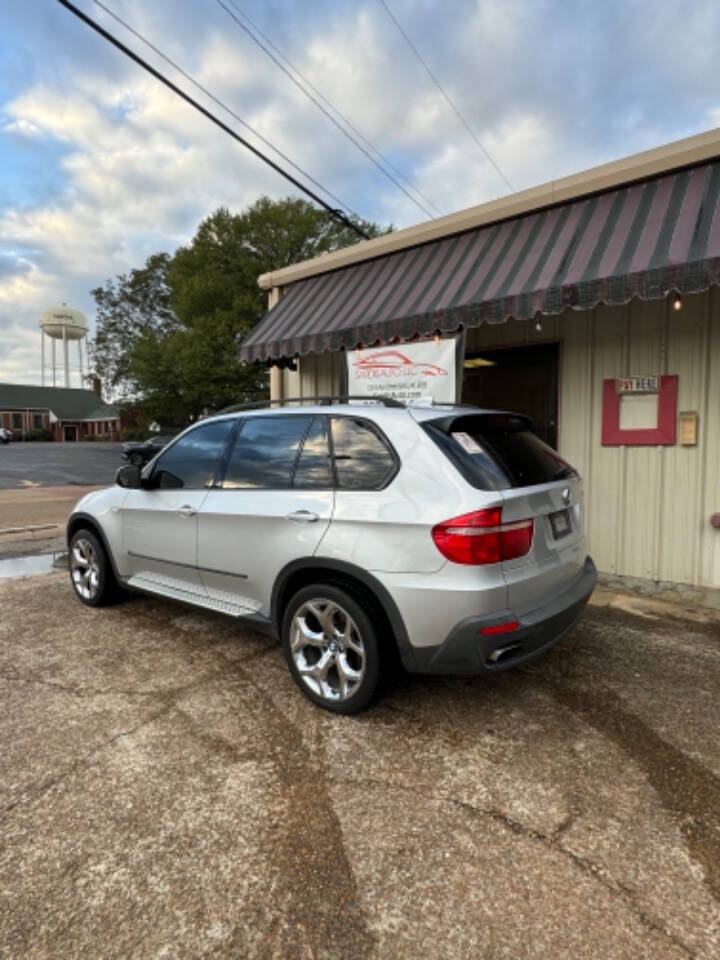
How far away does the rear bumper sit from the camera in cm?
258

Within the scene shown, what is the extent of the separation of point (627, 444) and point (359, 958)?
4750 mm

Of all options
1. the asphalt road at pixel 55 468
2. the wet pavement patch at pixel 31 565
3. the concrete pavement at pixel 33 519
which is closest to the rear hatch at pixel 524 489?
the wet pavement patch at pixel 31 565

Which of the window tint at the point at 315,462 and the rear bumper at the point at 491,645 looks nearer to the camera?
the rear bumper at the point at 491,645

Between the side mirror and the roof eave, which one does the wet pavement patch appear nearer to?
the side mirror

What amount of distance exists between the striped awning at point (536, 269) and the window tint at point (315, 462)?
2391mm

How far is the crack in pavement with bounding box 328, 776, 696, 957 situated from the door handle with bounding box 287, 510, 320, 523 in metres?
1.25

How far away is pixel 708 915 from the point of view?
1.80 metres

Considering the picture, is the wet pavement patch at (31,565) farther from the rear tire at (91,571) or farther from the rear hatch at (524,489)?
the rear hatch at (524,489)

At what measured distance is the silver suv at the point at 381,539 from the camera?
2619mm

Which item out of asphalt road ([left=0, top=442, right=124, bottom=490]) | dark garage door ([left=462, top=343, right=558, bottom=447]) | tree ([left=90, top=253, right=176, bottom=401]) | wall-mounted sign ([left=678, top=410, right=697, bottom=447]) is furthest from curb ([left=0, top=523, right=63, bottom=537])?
tree ([left=90, top=253, right=176, bottom=401])

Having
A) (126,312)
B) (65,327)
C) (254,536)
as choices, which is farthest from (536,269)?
(65,327)

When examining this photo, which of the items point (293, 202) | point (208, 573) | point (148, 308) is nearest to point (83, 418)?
point (148, 308)

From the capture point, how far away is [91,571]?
490 cm

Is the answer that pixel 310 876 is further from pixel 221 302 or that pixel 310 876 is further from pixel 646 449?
pixel 221 302
